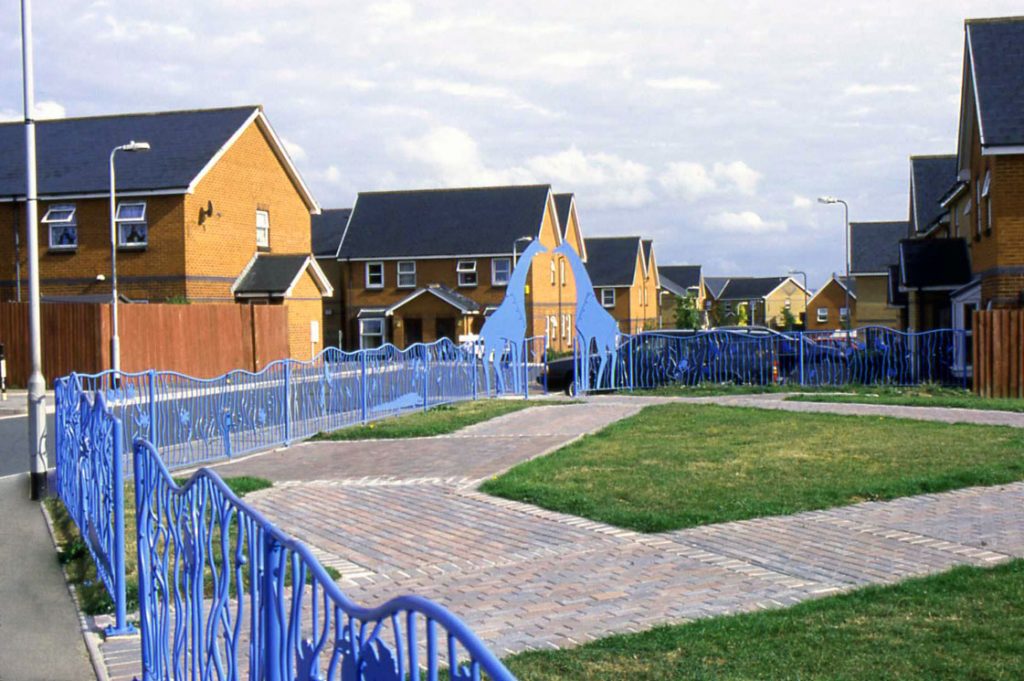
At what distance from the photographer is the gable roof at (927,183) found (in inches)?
1690

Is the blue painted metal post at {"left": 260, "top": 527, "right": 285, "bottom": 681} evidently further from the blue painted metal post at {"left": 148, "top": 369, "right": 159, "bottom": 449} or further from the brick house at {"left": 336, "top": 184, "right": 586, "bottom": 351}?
the brick house at {"left": 336, "top": 184, "right": 586, "bottom": 351}

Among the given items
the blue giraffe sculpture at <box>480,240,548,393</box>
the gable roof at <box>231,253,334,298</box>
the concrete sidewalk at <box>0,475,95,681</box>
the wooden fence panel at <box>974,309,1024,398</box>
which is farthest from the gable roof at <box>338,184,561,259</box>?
the concrete sidewalk at <box>0,475,95,681</box>

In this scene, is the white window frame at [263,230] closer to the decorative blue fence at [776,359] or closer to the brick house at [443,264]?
the brick house at [443,264]

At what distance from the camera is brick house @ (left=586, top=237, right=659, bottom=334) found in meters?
74.6

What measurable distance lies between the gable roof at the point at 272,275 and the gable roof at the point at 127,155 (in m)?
4.46

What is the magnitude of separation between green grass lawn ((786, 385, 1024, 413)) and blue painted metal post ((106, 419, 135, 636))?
15952 mm

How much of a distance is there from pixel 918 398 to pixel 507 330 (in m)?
9.00

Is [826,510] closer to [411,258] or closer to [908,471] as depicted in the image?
[908,471]

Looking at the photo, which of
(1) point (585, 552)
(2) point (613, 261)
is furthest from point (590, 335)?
(2) point (613, 261)

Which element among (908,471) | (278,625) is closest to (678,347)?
(908,471)

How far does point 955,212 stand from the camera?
34.2m

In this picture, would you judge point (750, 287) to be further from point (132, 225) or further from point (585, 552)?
point (585, 552)

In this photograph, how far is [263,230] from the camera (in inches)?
1603

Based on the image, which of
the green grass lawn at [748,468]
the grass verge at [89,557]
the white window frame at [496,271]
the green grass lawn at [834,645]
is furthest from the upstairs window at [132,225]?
the green grass lawn at [834,645]
